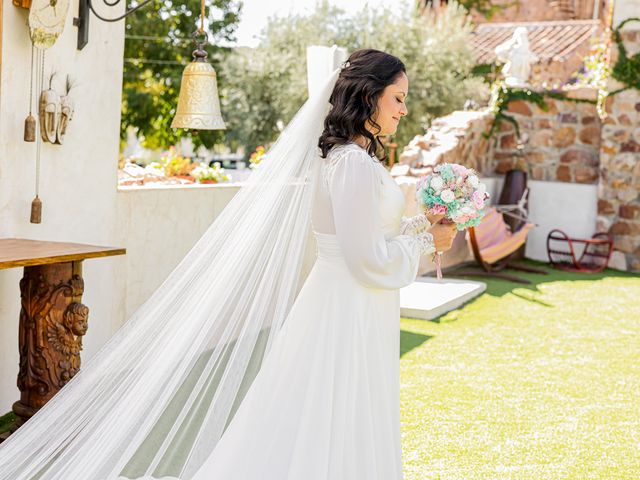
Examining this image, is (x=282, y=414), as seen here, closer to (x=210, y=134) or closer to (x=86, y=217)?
(x=86, y=217)

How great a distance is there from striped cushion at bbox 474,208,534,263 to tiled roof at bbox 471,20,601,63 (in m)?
11.8

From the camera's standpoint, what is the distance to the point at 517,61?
41.8ft

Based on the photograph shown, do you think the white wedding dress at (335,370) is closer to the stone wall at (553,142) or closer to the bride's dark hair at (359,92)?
the bride's dark hair at (359,92)

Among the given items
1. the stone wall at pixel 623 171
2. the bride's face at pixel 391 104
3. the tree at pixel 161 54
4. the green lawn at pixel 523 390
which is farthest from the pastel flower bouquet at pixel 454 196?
the tree at pixel 161 54

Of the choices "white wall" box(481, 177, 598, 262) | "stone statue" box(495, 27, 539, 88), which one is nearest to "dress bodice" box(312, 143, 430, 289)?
"white wall" box(481, 177, 598, 262)

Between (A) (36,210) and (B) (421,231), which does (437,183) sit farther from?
(A) (36,210)

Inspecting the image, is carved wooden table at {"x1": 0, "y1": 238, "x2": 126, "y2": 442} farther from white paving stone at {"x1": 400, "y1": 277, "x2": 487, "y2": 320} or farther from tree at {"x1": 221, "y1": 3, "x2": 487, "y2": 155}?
tree at {"x1": 221, "y1": 3, "x2": 487, "y2": 155}

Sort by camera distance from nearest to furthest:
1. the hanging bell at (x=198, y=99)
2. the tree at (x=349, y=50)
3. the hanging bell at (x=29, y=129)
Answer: the hanging bell at (x=29, y=129) → the hanging bell at (x=198, y=99) → the tree at (x=349, y=50)

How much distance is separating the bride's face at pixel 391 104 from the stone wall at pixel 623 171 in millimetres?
9385

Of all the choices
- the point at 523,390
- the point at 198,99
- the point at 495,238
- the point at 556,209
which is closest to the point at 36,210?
the point at 198,99

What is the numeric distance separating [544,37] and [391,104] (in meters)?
21.8

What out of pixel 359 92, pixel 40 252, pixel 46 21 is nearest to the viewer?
pixel 359 92

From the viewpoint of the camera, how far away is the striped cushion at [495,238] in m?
9.96

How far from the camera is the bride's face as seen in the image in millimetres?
2875
